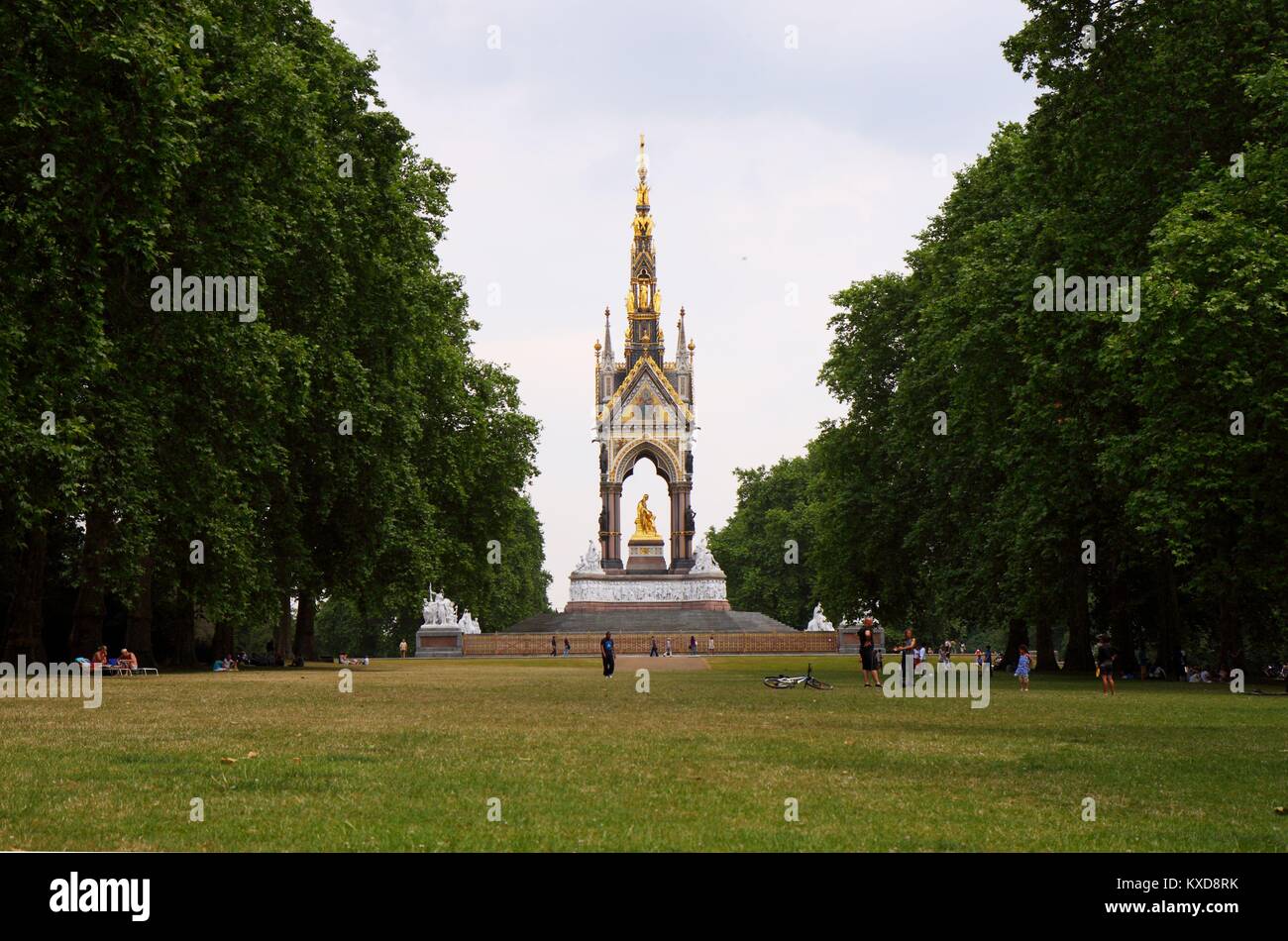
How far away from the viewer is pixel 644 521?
9775 cm

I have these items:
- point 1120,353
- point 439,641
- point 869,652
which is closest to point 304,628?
point 439,641

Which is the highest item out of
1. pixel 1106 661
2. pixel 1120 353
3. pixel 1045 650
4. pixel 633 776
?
pixel 1120 353

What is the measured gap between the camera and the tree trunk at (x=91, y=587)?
1139 inches

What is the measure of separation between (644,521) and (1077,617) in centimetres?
5742

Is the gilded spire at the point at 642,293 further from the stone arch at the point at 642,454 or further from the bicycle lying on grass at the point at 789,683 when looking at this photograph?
the bicycle lying on grass at the point at 789,683

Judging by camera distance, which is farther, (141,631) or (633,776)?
(141,631)

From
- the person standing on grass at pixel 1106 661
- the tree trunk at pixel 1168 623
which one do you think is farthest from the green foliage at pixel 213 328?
the tree trunk at pixel 1168 623

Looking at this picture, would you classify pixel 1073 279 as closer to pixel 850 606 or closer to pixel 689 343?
pixel 850 606

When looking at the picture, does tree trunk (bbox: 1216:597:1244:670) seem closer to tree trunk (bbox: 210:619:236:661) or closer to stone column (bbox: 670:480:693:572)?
tree trunk (bbox: 210:619:236:661)

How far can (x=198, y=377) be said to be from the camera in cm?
→ 2867

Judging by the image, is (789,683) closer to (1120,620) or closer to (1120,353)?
(1120,353)

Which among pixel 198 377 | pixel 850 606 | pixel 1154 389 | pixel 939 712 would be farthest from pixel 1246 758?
pixel 850 606

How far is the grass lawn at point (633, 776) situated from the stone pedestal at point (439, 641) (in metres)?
49.7

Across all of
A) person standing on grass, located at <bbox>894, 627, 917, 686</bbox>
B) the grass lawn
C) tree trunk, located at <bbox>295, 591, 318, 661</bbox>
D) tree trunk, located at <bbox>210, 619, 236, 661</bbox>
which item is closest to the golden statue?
tree trunk, located at <bbox>295, 591, 318, 661</bbox>
